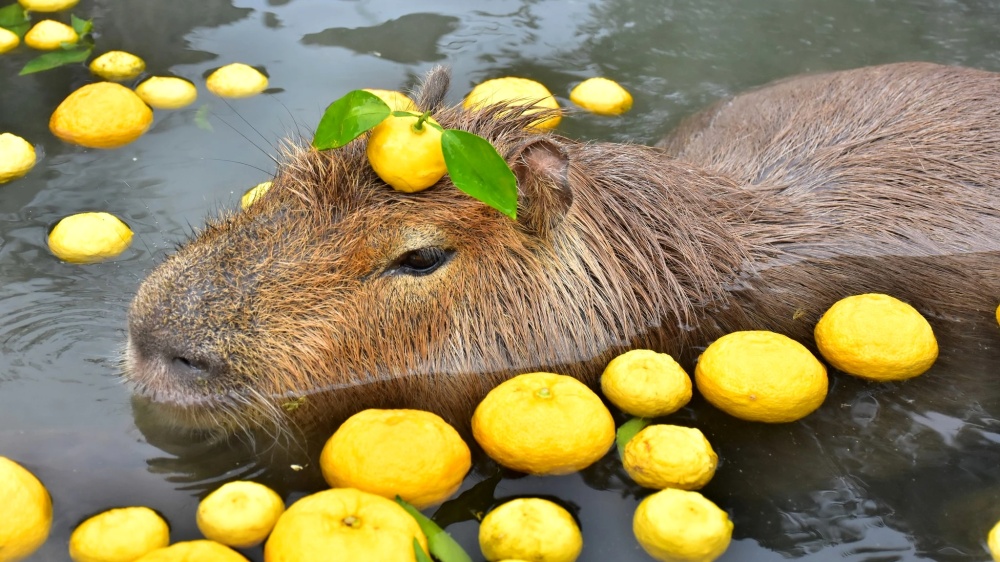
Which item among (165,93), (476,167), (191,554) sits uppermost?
(476,167)

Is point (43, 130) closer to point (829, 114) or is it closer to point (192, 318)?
point (192, 318)

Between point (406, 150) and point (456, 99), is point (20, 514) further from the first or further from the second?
point (456, 99)

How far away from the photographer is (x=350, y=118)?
2986mm

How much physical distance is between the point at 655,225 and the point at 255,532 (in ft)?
5.95

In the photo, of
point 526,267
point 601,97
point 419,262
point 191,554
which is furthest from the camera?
point 601,97

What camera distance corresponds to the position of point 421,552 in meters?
2.58

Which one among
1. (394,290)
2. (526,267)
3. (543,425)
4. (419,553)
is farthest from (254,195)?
(419,553)

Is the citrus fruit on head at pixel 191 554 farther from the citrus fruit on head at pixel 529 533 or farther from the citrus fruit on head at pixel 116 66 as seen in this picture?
the citrus fruit on head at pixel 116 66

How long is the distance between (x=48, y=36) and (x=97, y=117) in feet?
3.82

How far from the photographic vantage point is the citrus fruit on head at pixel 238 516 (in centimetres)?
279

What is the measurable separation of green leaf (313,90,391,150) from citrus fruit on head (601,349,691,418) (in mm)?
1189

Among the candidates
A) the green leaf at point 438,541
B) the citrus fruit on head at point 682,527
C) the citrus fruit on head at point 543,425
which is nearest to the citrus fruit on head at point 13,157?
the citrus fruit on head at point 543,425

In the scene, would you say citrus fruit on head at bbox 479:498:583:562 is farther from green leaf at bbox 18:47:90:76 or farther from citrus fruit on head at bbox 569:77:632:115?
green leaf at bbox 18:47:90:76

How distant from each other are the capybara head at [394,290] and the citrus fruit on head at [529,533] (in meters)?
0.73
